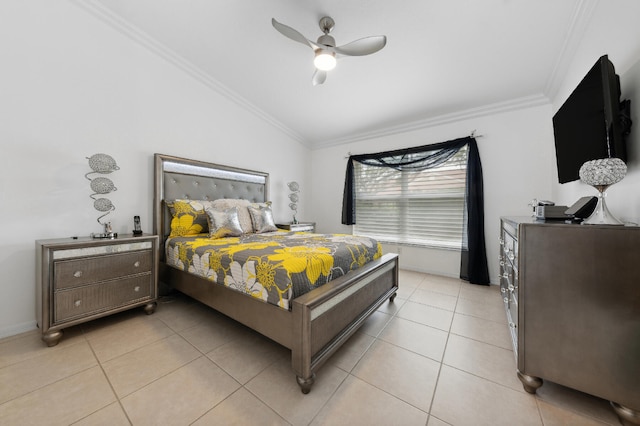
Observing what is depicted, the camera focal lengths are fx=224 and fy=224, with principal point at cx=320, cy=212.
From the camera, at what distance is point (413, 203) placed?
12.6ft

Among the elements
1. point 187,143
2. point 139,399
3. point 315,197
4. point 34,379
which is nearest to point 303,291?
point 139,399

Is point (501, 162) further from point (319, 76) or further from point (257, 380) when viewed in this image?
point (257, 380)

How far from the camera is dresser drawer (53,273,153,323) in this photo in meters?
1.73

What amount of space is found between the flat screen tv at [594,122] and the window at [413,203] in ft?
4.86

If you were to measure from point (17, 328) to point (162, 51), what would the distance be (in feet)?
9.89

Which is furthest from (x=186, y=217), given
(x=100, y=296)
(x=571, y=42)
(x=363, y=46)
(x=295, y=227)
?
(x=571, y=42)

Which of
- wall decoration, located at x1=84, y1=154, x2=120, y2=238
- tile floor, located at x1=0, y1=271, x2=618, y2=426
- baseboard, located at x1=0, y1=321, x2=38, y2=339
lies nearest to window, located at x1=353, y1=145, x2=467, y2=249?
tile floor, located at x1=0, y1=271, x2=618, y2=426

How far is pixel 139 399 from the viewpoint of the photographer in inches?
48.4

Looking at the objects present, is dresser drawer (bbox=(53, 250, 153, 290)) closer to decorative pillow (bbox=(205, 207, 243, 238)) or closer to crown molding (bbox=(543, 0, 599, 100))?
decorative pillow (bbox=(205, 207, 243, 238))

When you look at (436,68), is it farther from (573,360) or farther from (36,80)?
(36,80)

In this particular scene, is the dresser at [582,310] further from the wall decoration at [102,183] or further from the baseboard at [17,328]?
the baseboard at [17,328]

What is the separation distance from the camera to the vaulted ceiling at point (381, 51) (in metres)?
1.91

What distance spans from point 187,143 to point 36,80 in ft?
4.10

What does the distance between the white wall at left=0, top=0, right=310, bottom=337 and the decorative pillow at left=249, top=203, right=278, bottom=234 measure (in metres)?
1.14
